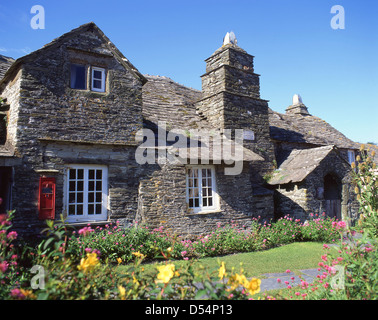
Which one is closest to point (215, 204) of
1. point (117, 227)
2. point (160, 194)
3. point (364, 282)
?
point (160, 194)

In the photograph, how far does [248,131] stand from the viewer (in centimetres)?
1403

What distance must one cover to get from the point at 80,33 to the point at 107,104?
2599mm

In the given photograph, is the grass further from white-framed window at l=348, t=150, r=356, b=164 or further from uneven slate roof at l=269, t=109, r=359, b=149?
white-framed window at l=348, t=150, r=356, b=164

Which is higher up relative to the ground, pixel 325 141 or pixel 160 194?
pixel 325 141

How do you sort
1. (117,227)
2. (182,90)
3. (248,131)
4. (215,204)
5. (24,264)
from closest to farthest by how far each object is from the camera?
1. (24,264)
2. (117,227)
3. (215,204)
4. (248,131)
5. (182,90)

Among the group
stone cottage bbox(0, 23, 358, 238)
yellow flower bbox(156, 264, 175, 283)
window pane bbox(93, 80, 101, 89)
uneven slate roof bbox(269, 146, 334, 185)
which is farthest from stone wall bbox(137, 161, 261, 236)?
yellow flower bbox(156, 264, 175, 283)

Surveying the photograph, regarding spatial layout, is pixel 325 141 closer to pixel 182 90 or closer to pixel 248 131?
pixel 248 131

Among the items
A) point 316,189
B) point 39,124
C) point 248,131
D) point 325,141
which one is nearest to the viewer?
point 39,124

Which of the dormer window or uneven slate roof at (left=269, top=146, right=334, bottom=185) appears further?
uneven slate roof at (left=269, top=146, right=334, bottom=185)

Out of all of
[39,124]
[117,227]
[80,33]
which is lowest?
[117,227]

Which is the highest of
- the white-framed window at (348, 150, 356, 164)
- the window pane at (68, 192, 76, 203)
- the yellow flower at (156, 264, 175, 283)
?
the white-framed window at (348, 150, 356, 164)

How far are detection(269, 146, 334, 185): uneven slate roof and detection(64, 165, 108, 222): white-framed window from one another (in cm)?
827

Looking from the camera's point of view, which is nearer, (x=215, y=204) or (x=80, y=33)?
(x=80, y=33)

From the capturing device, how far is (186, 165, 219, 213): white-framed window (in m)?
10.9
